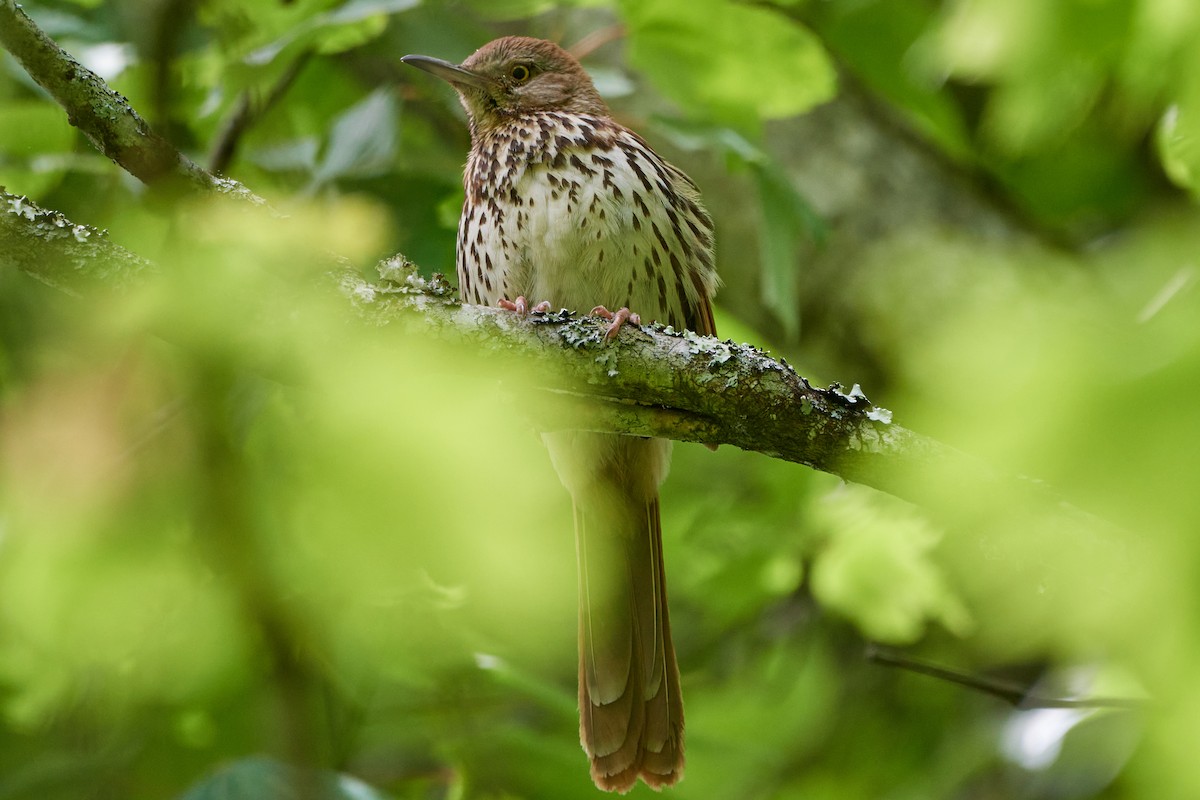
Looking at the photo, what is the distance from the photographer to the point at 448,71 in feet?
10.9

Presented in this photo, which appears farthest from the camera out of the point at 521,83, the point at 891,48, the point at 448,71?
the point at 891,48

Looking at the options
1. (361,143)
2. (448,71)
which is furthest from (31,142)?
(448,71)

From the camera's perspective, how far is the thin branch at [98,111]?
1776 mm

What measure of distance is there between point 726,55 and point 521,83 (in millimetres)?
706

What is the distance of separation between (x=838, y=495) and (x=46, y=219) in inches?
97.7

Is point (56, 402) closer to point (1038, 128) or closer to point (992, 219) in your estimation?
point (1038, 128)

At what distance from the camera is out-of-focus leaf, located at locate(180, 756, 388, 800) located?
235 centimetres

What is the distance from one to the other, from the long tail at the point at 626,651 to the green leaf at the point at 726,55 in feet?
3.54

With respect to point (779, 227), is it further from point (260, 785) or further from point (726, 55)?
point (260, 785)

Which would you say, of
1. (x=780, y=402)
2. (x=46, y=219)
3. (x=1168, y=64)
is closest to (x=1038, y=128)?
(x=1168, y=64)

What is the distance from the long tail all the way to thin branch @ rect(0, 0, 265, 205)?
5.22 feet

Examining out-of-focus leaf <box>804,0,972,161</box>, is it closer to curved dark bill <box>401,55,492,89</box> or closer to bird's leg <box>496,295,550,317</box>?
curved dark bill <box>401,55,492,89</box>

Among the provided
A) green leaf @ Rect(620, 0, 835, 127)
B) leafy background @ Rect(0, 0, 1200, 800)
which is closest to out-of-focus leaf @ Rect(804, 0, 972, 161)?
leafy background @ Rect(0, 0, 1200, 800)

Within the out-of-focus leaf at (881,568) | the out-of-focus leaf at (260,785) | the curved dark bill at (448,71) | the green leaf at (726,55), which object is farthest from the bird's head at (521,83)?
the out-of-focus leaf at (260,785)
